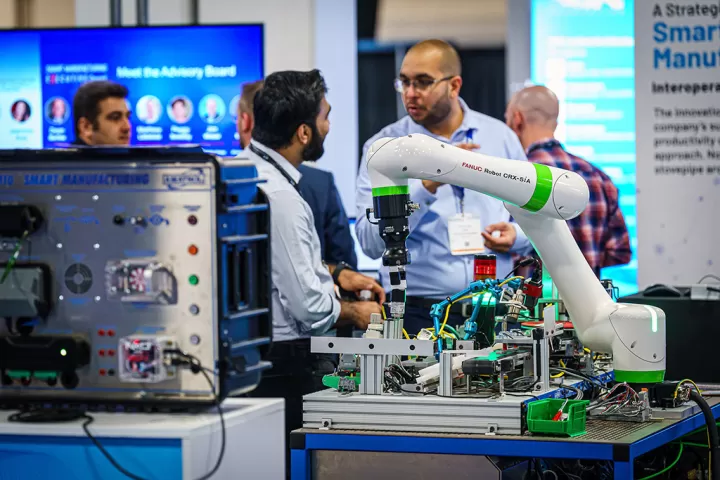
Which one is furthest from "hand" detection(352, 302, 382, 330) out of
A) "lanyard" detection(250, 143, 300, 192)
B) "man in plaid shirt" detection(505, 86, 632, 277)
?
"man in plaid shirt" detection(505, 86, 632, 277)

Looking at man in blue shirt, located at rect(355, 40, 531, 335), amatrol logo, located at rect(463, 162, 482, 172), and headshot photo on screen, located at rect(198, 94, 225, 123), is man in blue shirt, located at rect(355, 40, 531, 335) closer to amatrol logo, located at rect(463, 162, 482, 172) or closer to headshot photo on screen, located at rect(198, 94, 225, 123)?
amatrol logo, located at rect(463, 162, 482, 172)

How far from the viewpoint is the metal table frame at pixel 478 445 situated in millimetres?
2492

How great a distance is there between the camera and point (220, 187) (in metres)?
2.15

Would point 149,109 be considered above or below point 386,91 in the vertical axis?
below

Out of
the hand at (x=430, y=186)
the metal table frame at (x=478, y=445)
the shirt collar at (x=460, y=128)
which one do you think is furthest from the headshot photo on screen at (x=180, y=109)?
the metal table frame at (x=478, y=445)

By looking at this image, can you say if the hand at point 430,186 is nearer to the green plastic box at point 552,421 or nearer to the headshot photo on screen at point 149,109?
the green plastic box at point 552,421

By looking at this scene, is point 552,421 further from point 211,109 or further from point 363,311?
point 211,109

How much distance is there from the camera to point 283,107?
3.59 metres

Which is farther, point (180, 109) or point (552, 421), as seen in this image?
point (180, 109)

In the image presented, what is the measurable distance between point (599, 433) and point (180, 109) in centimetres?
400

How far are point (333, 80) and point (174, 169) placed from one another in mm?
4353

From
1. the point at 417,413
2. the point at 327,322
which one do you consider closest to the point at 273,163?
the point at 327,322

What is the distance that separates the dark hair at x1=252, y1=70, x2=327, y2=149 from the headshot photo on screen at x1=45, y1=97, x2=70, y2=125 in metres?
2.84

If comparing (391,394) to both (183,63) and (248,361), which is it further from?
(183,63)
